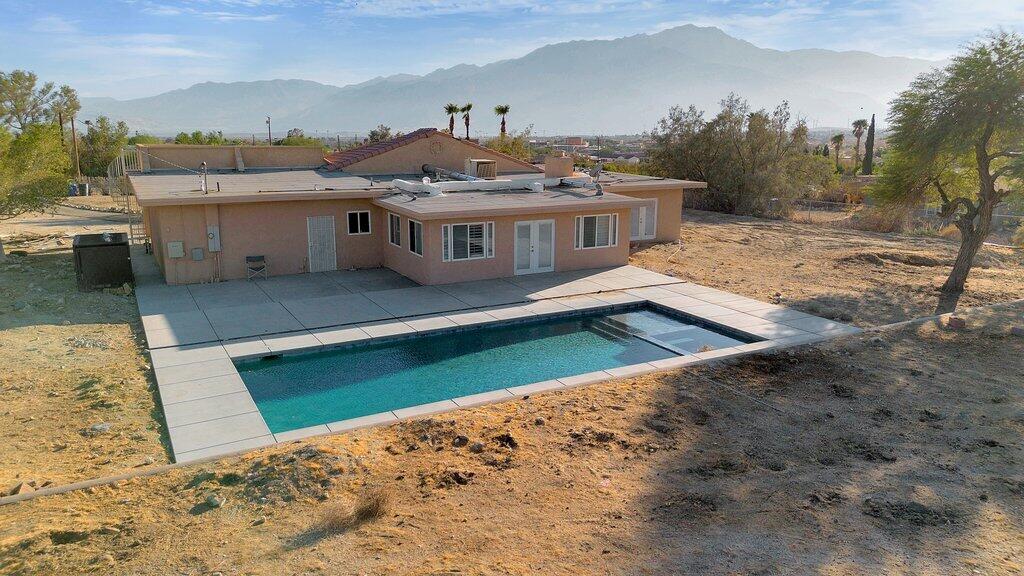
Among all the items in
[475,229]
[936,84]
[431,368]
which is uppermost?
[936,84]

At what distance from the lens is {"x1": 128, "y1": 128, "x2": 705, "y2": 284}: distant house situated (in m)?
18.6

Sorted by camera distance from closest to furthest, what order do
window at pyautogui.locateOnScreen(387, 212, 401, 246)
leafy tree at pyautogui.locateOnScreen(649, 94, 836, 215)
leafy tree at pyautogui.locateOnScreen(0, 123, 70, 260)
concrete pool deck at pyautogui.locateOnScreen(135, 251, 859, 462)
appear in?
concrete pool deck at pyautogui.locateOnScreen(135, 251, 859, 462) → window at pyautogui.locateOnScreen(387, 212, 401, 246) → leafy tree at pyautogui.locateOnScreen(0, 123, 70, 260) → leafy tree at pyautogui.locateOnScreen(649, 94, 836, 215)

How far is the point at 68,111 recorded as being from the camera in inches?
2200

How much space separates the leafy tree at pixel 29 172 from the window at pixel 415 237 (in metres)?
12.6

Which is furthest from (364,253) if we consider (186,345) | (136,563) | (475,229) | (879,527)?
(879,527)

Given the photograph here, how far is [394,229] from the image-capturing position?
20.7 m

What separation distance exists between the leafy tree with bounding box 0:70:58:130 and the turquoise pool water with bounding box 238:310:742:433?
4904cm

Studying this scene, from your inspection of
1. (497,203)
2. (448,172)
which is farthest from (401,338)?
(448,172)

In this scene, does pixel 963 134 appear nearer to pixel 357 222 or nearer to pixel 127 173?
pixel 357 222

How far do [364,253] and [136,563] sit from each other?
49.3ft

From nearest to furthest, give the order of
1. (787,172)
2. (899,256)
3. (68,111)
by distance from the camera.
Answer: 1. (899,256)
2. (787,172)
3. (68,111)

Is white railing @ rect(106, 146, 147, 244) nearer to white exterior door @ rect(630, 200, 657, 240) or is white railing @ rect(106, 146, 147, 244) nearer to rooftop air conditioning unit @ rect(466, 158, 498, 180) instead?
rooftop air conditioning unit @ rect(466, 158, 498, 180)

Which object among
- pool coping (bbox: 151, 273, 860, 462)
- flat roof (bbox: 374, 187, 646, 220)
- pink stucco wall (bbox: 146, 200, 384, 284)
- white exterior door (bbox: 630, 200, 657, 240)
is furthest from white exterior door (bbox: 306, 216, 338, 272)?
white exterior door (bbox: 630, 200, 657, 240)

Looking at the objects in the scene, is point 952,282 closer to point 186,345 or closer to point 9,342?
point 186,345
